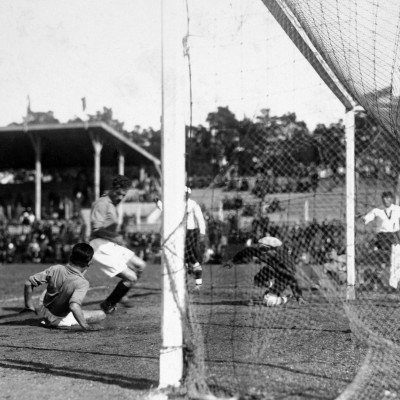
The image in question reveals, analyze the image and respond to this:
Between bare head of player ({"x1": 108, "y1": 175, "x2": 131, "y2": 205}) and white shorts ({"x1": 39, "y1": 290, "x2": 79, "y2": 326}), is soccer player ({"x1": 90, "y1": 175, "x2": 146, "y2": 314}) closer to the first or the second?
bare head of player ({"x1": 108, "y1": 175, "x2": 131, "y2": 205})

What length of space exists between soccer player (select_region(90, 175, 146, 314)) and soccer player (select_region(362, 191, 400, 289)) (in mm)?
3709

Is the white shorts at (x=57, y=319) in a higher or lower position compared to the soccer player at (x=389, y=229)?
lower

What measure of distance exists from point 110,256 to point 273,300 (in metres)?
2.23

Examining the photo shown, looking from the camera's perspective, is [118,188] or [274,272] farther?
[274,272]

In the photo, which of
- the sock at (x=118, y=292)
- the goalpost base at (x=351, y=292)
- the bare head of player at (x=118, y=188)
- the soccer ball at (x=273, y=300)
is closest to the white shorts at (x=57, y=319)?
the sock at (x=118, y=292)

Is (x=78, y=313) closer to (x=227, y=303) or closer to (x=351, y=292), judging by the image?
(x=227, y=303)

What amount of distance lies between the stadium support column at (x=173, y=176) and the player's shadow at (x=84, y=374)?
336mm

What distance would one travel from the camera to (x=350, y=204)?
29.8 ft

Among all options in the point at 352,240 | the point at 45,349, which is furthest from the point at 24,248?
the point at 45,349

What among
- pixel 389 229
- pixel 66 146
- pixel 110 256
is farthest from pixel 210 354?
pixel 66 146

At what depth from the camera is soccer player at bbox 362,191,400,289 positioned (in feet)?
31.1

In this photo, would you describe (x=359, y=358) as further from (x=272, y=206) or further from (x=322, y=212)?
(x=322, y=212)

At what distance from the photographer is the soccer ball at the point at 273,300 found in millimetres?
8413

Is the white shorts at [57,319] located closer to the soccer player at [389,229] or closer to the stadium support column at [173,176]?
the stadium support column at [173,176]
